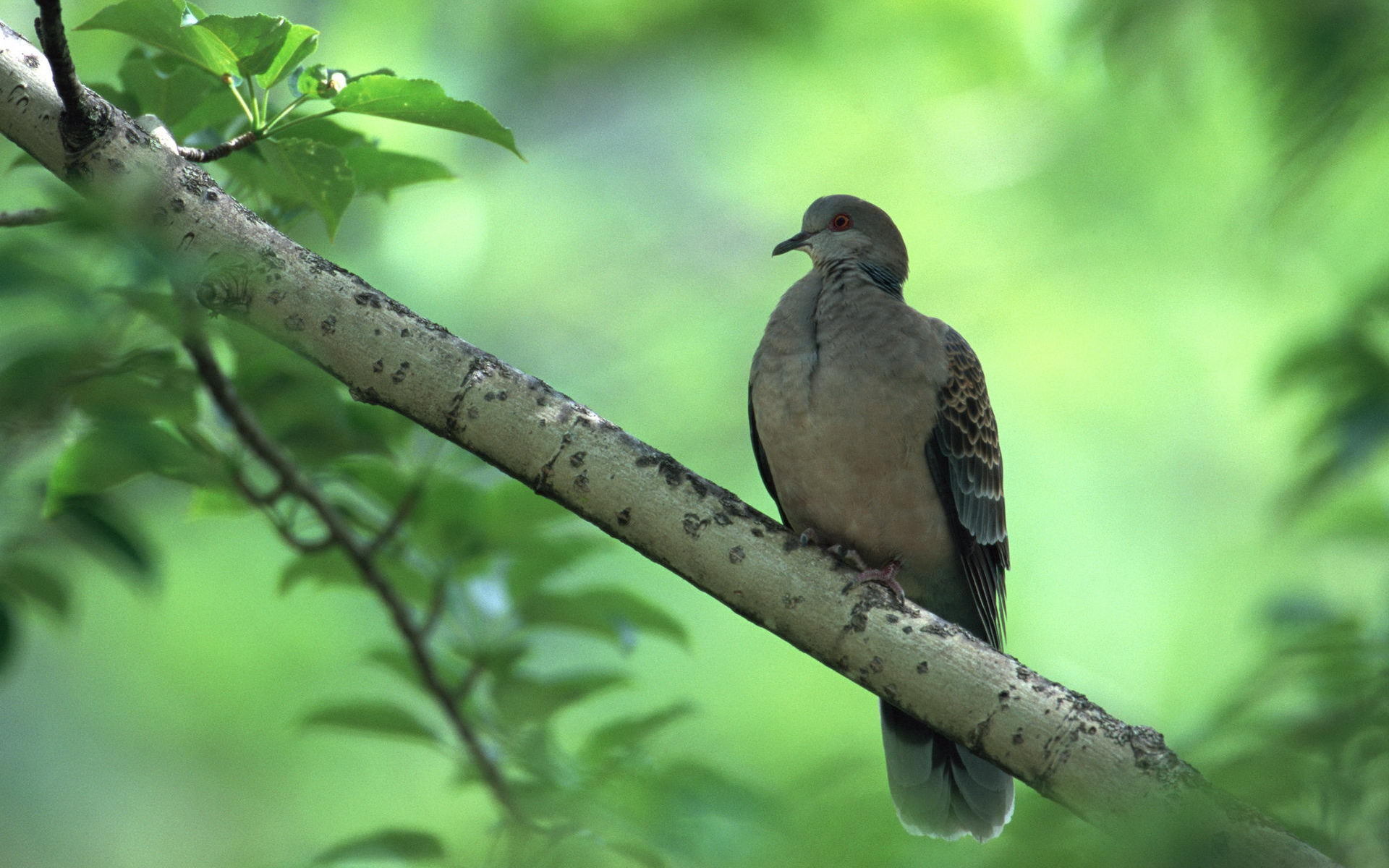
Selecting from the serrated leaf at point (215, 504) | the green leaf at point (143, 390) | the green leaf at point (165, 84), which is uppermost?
the green leaf at point (165, 84)

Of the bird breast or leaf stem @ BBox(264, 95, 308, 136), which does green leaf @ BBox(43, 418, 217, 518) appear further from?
the bird breast

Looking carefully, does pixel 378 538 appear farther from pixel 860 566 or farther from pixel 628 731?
pixel 860 566

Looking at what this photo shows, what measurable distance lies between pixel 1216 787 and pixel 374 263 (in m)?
7.79

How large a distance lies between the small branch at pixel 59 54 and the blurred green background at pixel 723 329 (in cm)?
504

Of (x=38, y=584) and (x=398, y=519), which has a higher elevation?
(x=398, y=519)

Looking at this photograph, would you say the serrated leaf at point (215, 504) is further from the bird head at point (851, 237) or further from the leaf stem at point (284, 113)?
the bird head at point (851, 237)

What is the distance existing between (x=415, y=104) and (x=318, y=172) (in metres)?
0.22

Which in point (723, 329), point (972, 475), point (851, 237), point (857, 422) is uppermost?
point (723, 329)

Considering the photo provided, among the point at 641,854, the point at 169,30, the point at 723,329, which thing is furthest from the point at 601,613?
the point at 723,329

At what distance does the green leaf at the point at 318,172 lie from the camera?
80.7 inches

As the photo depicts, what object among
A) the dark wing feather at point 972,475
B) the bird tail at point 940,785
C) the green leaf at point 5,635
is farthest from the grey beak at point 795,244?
the green leaf at point 5,635

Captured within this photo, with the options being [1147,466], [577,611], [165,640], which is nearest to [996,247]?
[1147,466]

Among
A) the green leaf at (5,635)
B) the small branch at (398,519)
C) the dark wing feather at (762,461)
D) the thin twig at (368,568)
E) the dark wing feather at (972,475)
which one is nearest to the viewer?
the green leaf at (5,635)

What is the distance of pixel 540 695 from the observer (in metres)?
2.57
